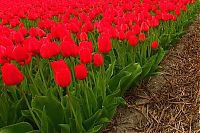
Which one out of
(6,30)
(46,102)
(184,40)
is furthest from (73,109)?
(184,40)

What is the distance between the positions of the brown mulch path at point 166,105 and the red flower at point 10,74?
106 cm

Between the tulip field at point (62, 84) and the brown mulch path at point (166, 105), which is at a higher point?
the tulip field at point (62, 84)

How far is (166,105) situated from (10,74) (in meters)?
1.74

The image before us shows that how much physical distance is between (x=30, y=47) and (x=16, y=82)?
0.52 m

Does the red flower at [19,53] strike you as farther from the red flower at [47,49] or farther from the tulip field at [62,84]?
the red flower at [47,49]

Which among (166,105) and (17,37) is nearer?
(17,37)

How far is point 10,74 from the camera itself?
7.46 feet

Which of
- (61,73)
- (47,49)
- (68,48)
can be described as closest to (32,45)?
(47,49)

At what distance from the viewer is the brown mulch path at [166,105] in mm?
3016

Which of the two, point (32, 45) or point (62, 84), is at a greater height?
point (32, 45)

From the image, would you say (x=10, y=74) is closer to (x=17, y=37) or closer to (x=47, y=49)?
(x=47, y=49)

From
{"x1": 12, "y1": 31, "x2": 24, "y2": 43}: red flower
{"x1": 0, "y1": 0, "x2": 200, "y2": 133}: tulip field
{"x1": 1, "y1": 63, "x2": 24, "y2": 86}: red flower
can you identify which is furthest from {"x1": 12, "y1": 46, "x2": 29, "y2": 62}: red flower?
{"x1": 12, "y1": 31, "x2": 24, "y2": 43}: red flower

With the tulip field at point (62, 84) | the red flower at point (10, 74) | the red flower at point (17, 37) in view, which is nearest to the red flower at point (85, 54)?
the tulip field at point (62, 84)

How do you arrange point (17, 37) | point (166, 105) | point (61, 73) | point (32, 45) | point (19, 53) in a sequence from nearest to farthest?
point (61, 73) < point (19, 53) < point (32, 45) < point (17, 37) < point (166, 105)
